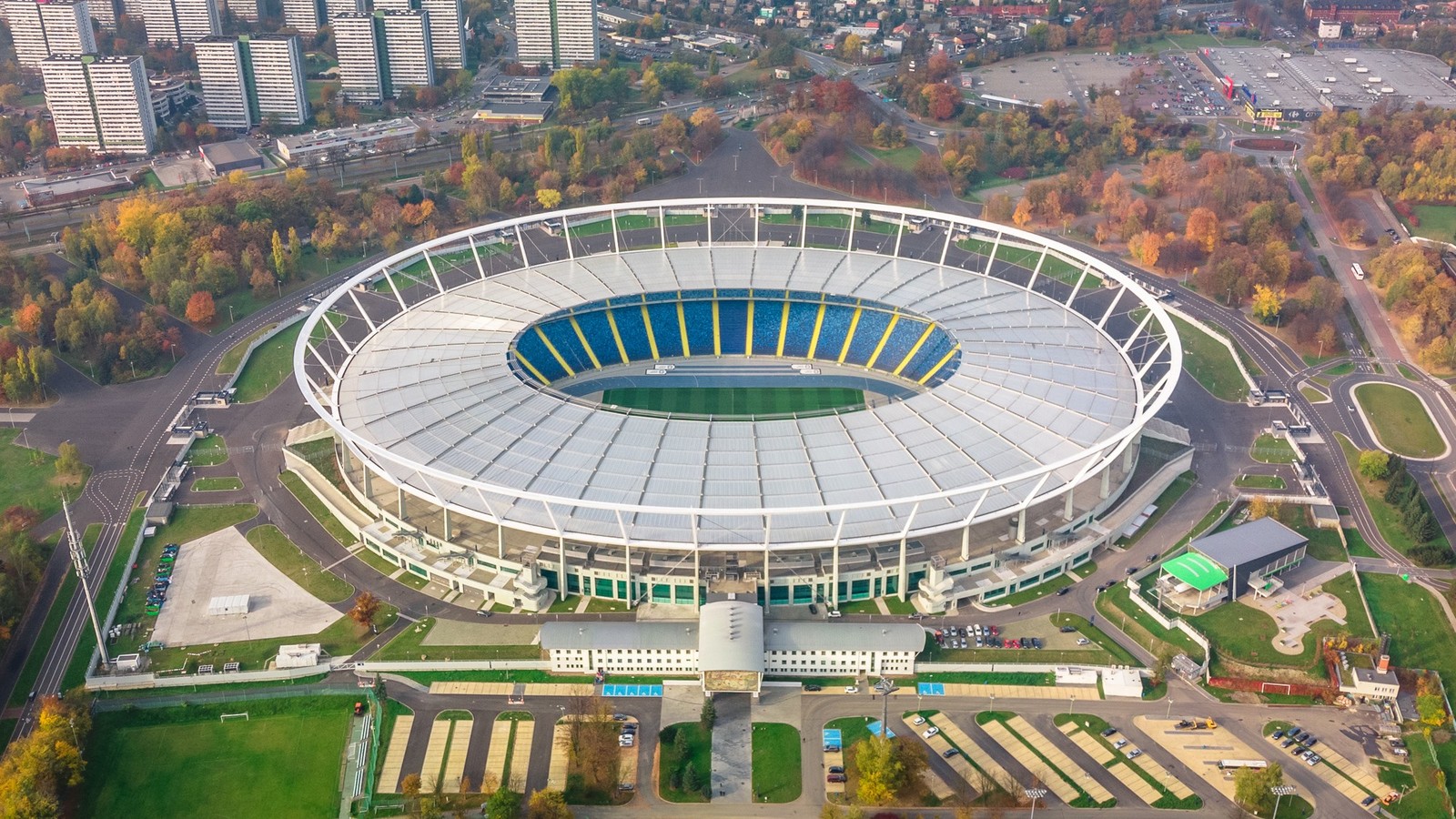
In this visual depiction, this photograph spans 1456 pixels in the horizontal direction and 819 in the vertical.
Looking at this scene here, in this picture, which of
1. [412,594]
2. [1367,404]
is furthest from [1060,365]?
[412,594]

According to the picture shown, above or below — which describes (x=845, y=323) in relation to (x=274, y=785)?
above

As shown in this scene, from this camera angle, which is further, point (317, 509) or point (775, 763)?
point (317, 509)

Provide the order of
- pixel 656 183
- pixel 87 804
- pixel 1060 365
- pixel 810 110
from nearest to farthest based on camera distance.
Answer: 1. pixel 87 804
2. pixel 1060 365
3. pixel 656 183
4. pixel 810 110

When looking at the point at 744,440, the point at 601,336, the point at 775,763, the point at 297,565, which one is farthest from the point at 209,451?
the point at 775,763

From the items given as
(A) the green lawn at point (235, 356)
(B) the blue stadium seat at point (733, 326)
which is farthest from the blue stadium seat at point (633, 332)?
(A) the green lawn at point (235, 356)

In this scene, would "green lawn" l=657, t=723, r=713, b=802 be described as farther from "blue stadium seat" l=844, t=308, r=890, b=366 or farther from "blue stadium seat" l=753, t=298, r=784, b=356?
"blue stadium seat" l=753, t=298, r=784, b=356

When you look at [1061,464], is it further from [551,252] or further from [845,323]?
[551,252]

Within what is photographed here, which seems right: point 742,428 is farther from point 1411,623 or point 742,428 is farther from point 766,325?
point 1411,623
